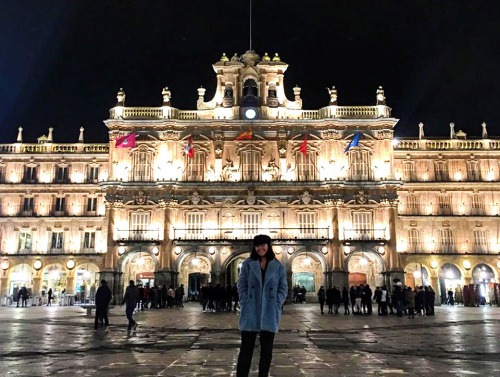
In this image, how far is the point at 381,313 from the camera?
3338 cm

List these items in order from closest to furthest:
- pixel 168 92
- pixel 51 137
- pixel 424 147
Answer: pixel 168 92, pixel 424 147, pixel 51 137

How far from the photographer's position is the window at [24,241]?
59.7 meters

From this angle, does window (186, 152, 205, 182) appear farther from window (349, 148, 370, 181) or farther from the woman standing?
the woman standing

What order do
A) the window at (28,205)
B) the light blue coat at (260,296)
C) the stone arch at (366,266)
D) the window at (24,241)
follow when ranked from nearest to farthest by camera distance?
1. the light blue coat at (260,296)
2. the stone arch at (366,266)
3. the window at (24,241)
4. the window at (28,205)

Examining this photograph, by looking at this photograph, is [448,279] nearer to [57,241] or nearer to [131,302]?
[57,241]

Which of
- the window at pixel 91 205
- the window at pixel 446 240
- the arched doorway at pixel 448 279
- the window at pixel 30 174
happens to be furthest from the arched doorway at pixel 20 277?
the window at pixel 446 240

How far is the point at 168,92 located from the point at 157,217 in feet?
41.9

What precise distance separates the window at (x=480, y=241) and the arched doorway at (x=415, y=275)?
5.68 metres

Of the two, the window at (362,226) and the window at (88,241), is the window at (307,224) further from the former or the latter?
the window at (88,241)

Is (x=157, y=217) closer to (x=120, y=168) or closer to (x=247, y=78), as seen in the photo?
(x=120, y=168)

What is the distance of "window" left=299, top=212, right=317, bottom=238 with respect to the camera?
5259cm

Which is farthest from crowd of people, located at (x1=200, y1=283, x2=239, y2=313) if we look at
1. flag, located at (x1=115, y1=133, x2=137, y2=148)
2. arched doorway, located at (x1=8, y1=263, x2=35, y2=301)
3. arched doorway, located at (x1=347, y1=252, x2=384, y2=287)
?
arched doorway, located at (x1=8, y1=263, x2=35, y2=301)

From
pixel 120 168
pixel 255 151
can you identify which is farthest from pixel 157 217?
pixel 255 151

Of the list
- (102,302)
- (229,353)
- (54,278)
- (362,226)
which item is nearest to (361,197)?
(362,226)
